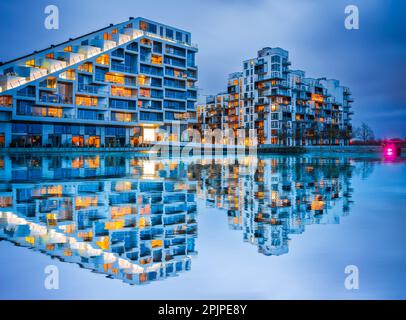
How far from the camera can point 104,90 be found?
71.6 m

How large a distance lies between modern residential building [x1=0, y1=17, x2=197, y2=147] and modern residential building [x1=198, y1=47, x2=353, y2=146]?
30.0 metres

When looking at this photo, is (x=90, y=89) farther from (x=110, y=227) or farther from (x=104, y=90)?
(x=110, y=227)

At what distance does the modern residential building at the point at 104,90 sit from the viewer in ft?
204

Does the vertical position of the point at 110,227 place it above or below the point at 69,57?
below

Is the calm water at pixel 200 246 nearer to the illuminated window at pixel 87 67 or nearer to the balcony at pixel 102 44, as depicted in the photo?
the illuminated window at pixel 87 67

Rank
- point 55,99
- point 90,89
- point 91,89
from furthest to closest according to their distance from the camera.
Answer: point 91,89 < point 90,89 < point 55,99

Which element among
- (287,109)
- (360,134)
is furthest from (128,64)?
(360,134)

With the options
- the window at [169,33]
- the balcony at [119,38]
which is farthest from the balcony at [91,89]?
the window at [169,33]

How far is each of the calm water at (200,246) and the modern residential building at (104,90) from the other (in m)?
54.9

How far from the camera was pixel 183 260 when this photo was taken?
6.11m

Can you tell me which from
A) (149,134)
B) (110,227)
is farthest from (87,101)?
(110,227)

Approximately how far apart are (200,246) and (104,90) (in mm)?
68728
